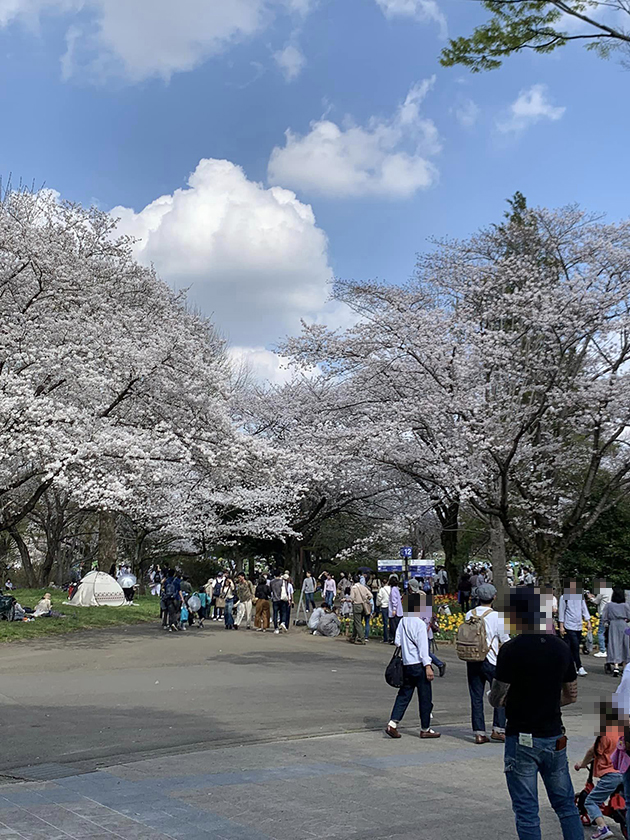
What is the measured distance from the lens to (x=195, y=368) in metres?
18.0

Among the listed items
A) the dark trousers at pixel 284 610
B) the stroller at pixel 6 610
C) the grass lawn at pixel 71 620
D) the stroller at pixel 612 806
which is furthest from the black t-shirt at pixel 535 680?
the stroller at pixel 6 610

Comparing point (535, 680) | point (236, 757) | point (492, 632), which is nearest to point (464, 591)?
point (492, 632)

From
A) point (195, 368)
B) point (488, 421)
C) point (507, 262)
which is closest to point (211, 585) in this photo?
point (195, 368)

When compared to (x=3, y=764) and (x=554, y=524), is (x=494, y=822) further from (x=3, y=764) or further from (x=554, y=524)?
(x=554, y=524)

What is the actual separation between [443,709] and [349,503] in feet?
77.8

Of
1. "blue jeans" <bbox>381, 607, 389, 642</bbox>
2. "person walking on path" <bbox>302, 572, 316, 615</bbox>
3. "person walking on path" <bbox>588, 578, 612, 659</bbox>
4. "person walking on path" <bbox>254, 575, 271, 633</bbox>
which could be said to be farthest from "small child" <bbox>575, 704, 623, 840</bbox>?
"person walking on path" <bbox>302, 572, 316, 615</bbox>

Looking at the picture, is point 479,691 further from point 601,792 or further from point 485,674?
point 601,792

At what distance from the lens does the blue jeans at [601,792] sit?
5.24m

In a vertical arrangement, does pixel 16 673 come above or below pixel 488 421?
below

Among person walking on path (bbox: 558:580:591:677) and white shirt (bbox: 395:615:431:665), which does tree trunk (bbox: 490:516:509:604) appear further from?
white shirt (bbox: 395:615:431:665)

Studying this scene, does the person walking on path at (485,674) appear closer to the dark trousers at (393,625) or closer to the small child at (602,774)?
the small child at (602,774)

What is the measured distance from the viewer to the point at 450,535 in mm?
29203

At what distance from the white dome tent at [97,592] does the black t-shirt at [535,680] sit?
2421 centimetres

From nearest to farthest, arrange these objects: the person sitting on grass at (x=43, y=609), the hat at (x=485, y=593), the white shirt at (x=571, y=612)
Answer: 1. the hat at (x=485, y=593)
2. the white shirt at (x=571, y=612)
3. the person sitting on grass at (x=43, y=609)
